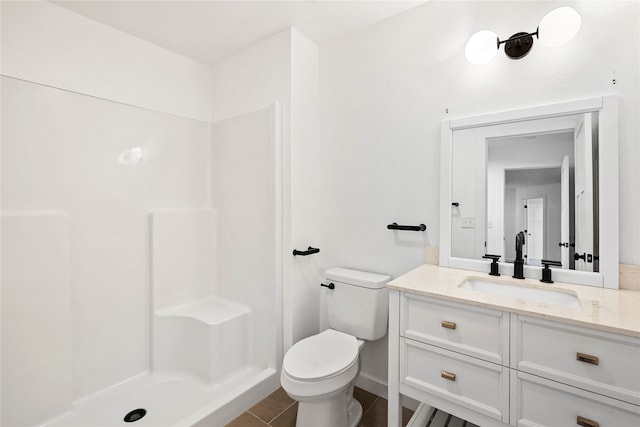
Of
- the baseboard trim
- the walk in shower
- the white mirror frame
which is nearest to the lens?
the white mirror frame

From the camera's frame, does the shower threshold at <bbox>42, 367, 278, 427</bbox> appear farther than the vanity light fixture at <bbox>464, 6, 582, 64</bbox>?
Yes

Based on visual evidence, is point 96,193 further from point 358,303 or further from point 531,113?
point 531,113

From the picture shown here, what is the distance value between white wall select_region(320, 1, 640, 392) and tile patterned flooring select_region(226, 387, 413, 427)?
0.57 feet

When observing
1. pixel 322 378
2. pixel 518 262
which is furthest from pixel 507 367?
pixel 322 378

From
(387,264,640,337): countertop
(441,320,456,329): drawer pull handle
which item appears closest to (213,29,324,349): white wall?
Answer: (387,264,640,337): countertop

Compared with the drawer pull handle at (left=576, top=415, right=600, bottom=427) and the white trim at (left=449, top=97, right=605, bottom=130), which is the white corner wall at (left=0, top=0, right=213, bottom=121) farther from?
the drawer pull handle at (left=576, top=415, right=600, bottom=427)

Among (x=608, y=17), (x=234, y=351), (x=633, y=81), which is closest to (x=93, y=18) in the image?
(x=234, y=351)

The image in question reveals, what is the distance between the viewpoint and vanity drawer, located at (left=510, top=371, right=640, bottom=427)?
36.5 inches

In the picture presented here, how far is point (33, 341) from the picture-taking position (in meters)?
1.58

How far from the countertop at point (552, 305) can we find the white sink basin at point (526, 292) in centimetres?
2

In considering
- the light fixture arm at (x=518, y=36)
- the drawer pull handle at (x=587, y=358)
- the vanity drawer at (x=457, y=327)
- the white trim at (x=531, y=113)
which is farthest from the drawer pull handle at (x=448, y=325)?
the light fixture arm at (x=518, y=36)

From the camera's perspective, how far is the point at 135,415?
1786 millimetres

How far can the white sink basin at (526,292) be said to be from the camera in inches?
50.7

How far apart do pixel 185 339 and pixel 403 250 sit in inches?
64.8
